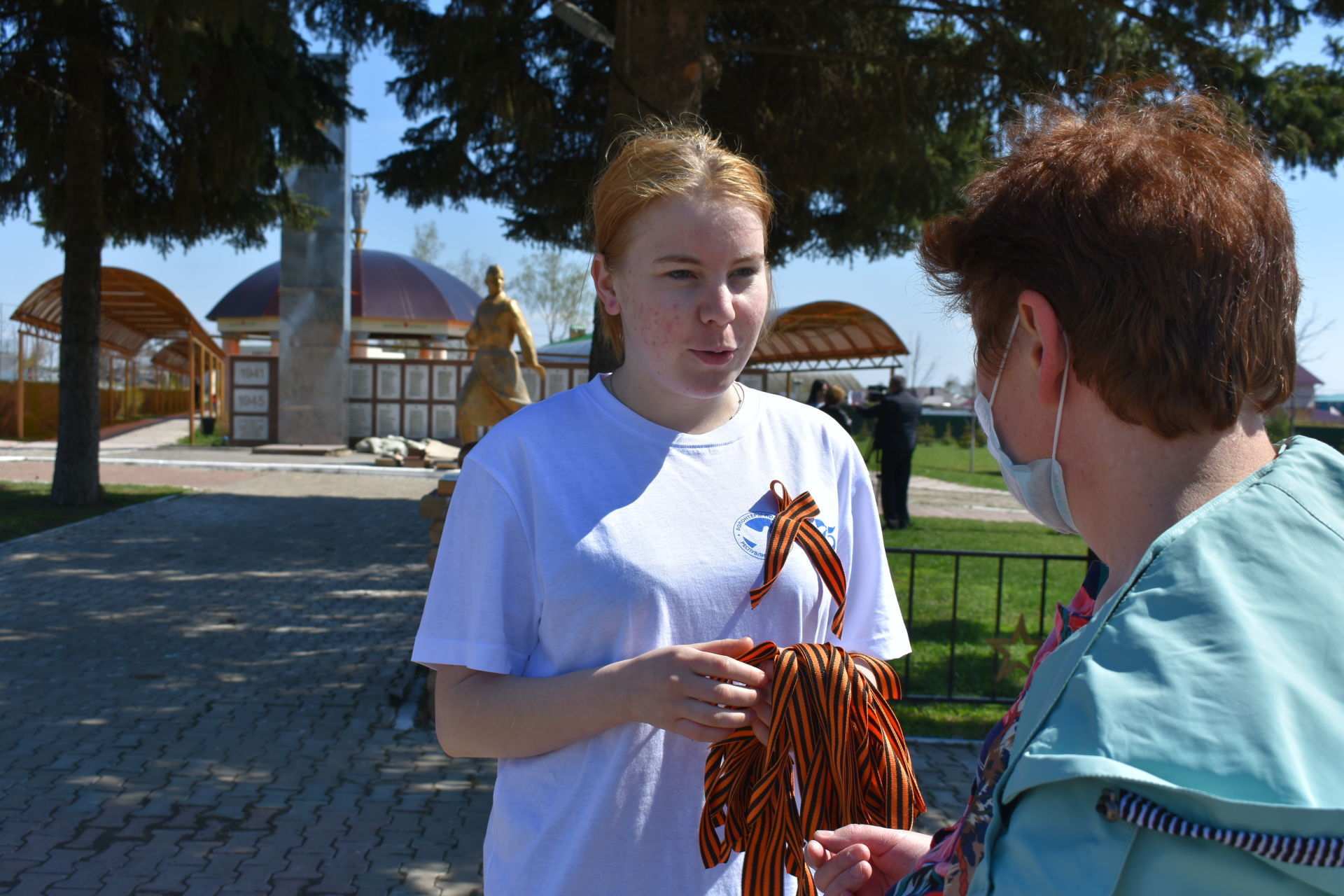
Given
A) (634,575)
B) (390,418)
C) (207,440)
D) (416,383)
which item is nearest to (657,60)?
(634,575)

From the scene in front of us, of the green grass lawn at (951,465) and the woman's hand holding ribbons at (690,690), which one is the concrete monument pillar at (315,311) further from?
the woman's hand holding ribbons at (690,690)

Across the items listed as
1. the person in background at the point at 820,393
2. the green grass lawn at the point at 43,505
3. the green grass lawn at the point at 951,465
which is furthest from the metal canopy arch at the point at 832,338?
the green grass lawn at the point at 43,505

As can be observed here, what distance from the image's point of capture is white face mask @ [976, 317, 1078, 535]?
3.81ft

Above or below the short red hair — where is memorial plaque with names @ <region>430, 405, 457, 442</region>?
below

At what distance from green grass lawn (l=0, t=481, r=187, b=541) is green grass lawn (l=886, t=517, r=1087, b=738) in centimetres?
927

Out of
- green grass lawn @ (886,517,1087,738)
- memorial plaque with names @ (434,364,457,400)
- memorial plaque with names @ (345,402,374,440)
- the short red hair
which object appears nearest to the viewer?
the short red hair

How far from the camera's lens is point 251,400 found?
24875mm

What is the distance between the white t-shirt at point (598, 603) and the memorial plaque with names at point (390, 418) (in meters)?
25.1

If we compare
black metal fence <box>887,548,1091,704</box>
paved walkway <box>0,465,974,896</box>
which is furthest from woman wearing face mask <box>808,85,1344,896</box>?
black metal fence <box>887,548,1091,704</box>

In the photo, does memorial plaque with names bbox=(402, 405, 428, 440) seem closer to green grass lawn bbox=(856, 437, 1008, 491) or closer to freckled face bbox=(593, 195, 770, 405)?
green grass lawn bbox=(856, 437, 1008, 491)

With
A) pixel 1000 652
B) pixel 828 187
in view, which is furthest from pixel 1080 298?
pixel 828 187

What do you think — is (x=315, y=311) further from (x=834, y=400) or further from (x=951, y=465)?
(x=951, y=465)

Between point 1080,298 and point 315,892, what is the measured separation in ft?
11.3

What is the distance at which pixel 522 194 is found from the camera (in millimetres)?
11789
